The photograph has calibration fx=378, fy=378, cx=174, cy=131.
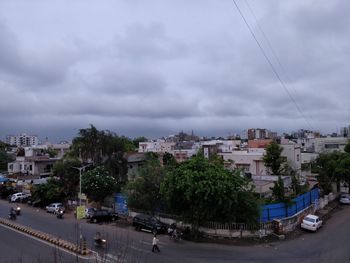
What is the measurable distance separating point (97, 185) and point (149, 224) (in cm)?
1148

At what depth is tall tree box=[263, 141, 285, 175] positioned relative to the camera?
47.0 m

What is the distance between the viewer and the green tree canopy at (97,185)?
41.2m

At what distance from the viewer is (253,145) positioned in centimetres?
7606

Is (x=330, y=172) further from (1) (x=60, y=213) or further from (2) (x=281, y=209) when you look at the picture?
(1) (x=60, y=213)

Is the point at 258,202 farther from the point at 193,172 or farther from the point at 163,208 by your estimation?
the point at 163,208

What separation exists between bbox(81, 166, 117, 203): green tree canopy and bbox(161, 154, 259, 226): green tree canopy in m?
12.9

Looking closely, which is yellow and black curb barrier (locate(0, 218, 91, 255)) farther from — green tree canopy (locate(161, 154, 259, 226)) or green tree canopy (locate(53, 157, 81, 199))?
green tree canopy (locate(53, 157, 81, 199))

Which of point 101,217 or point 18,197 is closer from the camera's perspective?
point 101,217

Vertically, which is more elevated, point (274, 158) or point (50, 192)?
point (274, 158)

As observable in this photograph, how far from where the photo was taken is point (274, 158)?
47.4 metres

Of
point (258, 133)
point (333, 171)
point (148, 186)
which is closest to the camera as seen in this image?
point (148, 186)

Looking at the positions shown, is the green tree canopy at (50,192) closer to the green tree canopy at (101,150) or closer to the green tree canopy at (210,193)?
the green tree canopy at (101,150)

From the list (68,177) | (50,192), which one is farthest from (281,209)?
(50,192)

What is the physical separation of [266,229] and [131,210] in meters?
14.5
